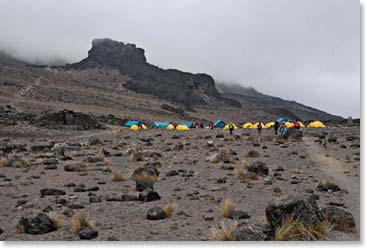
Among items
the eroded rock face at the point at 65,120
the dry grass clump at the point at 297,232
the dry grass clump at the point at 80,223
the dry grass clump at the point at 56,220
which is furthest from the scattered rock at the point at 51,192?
the eroded rock face at the point at 65,120

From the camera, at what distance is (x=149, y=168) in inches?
402

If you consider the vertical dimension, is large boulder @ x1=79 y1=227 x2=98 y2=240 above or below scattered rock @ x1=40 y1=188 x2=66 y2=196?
above

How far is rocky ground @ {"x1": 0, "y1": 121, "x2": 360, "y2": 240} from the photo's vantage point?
4.89 metres

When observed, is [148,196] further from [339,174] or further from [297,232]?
[339,174]

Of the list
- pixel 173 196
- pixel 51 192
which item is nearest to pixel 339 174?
pixel 173 196

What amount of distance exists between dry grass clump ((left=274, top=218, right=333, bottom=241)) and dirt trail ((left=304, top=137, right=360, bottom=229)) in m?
0.85

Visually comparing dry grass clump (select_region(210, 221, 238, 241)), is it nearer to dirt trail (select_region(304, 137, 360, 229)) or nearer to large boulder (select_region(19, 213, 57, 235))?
dirt trail (select_region(304, 137, 360, 229))

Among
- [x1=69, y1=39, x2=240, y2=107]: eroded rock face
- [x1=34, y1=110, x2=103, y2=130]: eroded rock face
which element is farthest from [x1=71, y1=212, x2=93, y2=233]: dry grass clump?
[x1=69, y1=39, x2=240, y2=107]: eroded rock face

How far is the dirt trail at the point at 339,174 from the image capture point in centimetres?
658

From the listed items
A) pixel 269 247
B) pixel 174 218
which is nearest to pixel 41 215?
pixel 174 218

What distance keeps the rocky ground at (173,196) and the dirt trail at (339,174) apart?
23 mm

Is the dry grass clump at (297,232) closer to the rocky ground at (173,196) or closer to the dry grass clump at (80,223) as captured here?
the rocky ground at (173,196)

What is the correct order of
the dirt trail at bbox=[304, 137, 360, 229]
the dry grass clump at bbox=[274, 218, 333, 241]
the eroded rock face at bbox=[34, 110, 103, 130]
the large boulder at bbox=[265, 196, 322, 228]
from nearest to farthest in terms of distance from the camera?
the dry grass clump at bbox=[274, 218, 333, 241] < the large boulder at bbox=[265, 196, 322, 228] < the dirt trail at bbox=[304, 137, 360, 229] < the eroded rock face at bbox=[34, 110, 103, 130]

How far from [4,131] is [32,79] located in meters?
43.5
